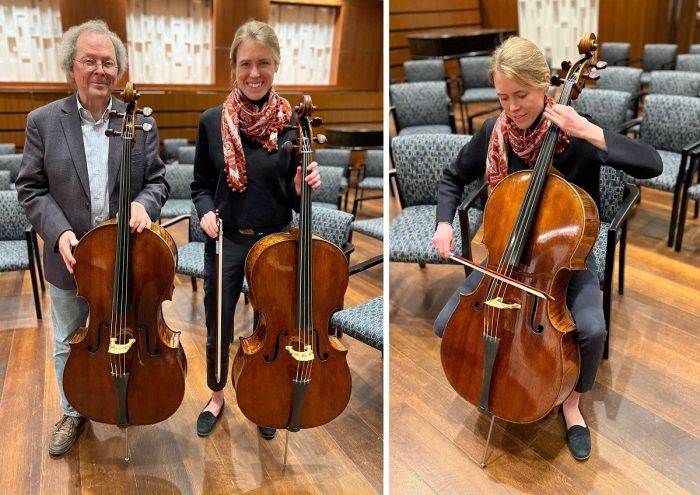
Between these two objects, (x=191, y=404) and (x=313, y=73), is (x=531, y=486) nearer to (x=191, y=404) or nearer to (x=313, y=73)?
(x=191, y=404)

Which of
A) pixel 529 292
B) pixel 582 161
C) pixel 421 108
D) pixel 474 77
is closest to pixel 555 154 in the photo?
pixel 582 161

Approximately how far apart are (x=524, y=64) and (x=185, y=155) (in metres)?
1.09

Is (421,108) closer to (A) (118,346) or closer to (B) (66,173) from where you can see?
(B) (66,173)

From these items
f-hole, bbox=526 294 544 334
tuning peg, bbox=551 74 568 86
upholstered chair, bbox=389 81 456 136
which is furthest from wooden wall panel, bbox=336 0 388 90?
upholstered chair, bbox=389 81 456 136

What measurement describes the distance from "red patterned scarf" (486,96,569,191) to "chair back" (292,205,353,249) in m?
0.51

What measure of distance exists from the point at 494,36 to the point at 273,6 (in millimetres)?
4772

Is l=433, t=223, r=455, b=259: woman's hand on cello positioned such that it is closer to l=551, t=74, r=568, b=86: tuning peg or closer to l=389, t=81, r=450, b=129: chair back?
l=551, t=74, r=568, b=86: tuning peg

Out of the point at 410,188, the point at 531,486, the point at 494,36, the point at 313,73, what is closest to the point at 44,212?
the point at 313,73

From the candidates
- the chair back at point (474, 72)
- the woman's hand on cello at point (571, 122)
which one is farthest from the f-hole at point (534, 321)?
the chair back at point (474, 72)

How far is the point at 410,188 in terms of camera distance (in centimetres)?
272

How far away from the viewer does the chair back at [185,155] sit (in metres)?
2.05

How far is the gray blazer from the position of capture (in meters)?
1.82

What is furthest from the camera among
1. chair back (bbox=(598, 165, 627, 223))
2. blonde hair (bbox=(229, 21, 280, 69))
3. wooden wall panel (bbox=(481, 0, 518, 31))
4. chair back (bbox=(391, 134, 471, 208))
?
wooden wall panel (bbox=(481, 0, 518, 31))

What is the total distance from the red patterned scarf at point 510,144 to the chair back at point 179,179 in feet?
3.11
